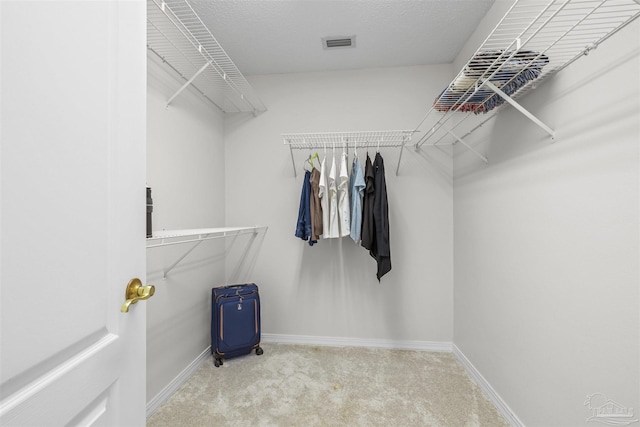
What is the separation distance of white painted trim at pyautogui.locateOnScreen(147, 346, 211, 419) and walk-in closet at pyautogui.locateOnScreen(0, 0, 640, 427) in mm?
13

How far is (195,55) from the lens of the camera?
1.99 meters

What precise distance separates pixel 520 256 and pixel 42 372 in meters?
1.92

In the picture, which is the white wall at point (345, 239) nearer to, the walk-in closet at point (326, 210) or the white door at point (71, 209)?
the walk-in closet at point (326, 210)

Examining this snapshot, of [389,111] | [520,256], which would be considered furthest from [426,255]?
[389,111]

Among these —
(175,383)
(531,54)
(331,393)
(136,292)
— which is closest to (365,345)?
(331,393)

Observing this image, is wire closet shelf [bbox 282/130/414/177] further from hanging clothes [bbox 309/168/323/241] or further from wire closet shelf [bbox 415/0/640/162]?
wire closet shelf [bbox 415/0/640/162]

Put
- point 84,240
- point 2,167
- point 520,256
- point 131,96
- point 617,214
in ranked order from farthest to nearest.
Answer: point 520,256 < point 617,214 < point 131,96 < point 84,240 < point 2,167

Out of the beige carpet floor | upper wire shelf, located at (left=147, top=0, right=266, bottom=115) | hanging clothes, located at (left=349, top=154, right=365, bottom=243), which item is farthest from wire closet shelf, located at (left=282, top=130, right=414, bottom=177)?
the beige carpet floor

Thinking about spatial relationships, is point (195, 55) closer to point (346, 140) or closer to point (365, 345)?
point (346, 140)

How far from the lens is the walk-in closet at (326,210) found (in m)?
0.54

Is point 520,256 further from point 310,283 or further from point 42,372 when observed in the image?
point 42,372

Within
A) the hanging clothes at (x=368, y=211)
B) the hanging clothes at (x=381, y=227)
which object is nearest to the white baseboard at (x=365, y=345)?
the hanging clothes at (x=381, y=227)

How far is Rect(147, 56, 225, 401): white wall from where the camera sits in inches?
A: 66.4

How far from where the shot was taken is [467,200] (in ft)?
7.03
